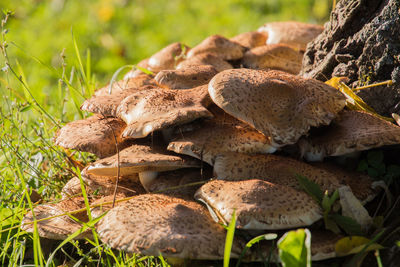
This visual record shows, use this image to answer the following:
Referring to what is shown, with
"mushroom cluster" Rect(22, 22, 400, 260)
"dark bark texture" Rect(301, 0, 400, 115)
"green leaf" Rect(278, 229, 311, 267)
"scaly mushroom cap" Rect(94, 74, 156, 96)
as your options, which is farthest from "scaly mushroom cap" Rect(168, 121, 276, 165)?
"scaly mushroom cap" Rect(94, 74, 156, 96)

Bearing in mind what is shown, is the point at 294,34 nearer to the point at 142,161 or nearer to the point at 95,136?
the point at 95,136

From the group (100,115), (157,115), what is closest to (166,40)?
(100,115)

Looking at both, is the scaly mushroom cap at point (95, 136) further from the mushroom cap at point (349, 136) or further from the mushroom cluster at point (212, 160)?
the mushroom cap at point (349, 136)

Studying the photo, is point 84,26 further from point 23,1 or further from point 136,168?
point 136,168

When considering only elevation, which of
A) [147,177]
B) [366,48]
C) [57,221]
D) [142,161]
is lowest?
[57,221]

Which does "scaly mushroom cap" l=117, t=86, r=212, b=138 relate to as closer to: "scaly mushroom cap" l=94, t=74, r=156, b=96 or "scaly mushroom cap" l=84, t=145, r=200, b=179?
"scaly mushroom cap" l=84, t=145, r=200, b=179

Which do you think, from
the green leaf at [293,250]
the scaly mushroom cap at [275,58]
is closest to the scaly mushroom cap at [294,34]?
the scaly mushroom cap at [275,58]

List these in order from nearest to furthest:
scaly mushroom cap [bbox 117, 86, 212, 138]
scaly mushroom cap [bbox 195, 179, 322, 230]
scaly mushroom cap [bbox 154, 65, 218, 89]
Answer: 1. scaly mushroom cap [bbox 195, 179, 322, 230]
2. scaly mushroom cap [bbox 117, 86, 212, 138]
3. scaly mushroom cap [bbox 154, 65, 218, 89]

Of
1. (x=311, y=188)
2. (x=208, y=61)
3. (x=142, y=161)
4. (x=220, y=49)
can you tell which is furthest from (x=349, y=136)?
(x=220, y=49)
